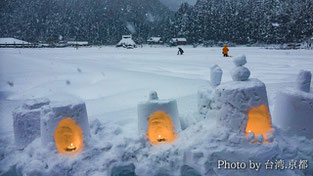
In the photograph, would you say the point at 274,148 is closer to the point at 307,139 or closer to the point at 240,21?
the point at 307,139

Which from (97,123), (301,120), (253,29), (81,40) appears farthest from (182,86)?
(81,40)

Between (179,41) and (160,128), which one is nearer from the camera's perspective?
(160,128)

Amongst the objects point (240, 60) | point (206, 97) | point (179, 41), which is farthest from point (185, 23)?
point (240, 60)

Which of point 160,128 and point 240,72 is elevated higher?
point 240,72

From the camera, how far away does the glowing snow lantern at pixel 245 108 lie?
3.68 meters

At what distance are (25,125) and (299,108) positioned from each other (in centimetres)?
521

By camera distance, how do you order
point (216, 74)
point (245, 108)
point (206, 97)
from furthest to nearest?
point (216, 74) → point (206, 97) → point (245, 108)

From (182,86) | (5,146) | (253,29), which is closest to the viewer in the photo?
(5,146)

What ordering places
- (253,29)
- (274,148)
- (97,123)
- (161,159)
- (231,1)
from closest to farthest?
(274,148) < (161,159) < (97,123) < (253,29) < (231,1)

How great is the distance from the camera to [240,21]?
4041 cm

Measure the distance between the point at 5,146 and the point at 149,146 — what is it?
299 centimetres

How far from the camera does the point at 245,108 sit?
3686 millimetres

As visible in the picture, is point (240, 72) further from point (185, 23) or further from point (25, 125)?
point (185, 23)

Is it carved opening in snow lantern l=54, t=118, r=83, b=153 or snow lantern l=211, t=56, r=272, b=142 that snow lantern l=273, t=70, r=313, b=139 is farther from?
carved opening in snow lantern l=54, t=118, r=83, b=153
